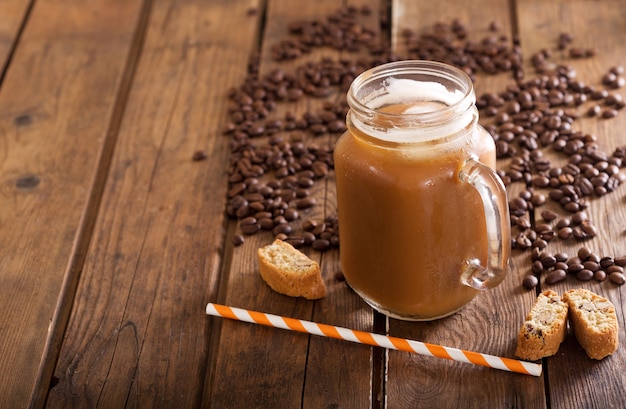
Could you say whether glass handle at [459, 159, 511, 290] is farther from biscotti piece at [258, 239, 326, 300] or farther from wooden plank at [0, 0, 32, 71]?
wooden plank at [0, 0, 32, 71]

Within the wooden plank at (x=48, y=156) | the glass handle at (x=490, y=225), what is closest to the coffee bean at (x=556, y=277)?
the glass handle at (x=490, y=225)

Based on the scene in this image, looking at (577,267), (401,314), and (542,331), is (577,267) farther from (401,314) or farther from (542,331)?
(401,314)

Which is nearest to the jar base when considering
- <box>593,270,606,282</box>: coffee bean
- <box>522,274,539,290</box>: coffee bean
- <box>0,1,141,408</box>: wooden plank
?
<box>522,274,539,290</box>: coffee bean

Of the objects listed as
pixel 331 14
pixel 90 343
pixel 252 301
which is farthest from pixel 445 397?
pixel 331 14

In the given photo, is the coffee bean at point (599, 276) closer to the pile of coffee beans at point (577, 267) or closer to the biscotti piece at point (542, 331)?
the pile of coffee beans at point (577, 267)

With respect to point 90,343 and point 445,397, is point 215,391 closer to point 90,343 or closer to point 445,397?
point 90,343

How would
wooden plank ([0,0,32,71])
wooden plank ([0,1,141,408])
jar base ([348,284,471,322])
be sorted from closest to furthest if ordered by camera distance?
jar base ([348,284,471,322]) < wooden plank ([0,1,141,408]) < wooden plank ([0,0,32,71])
